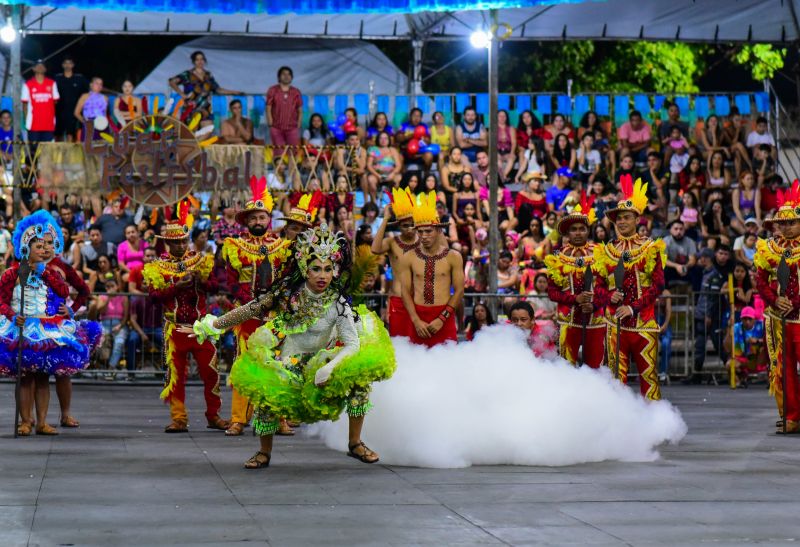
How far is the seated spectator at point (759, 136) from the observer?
83.4ft

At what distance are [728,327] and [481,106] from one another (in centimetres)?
840

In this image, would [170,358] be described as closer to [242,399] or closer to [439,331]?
[242,399]

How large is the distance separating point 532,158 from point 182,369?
1264cm

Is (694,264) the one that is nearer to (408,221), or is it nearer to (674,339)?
(674,339)

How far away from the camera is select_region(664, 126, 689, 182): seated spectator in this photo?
81.8 ft

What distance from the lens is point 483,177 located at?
24.5 meters

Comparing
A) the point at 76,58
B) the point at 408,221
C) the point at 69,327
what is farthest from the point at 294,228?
the point at 76,58

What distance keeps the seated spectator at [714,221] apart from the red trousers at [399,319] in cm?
979

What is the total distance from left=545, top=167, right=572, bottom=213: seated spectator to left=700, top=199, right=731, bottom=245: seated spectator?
225cm

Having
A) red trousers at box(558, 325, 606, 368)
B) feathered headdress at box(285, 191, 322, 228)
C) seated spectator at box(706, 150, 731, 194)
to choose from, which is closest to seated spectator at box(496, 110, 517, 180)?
seated spectator at box(706, 150, 731, 194)

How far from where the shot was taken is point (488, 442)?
1086 centimetres

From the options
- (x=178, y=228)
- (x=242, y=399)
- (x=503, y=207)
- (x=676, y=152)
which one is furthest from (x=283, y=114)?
(x=242, y=399)

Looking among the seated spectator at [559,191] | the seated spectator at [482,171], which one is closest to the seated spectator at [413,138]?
the seated spectator at [482,171]

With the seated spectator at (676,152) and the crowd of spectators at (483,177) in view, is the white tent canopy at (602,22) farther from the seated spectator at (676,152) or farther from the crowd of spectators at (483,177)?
the seated spectator at (676,152)
